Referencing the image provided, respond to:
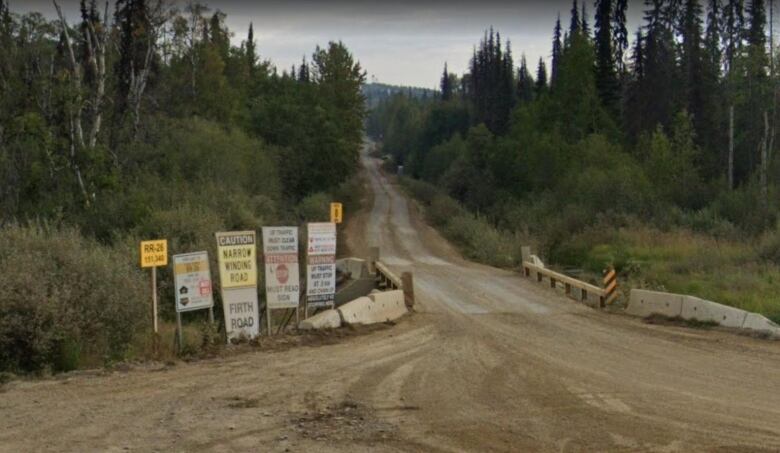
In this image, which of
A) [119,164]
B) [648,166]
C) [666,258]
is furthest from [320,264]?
[648,166]

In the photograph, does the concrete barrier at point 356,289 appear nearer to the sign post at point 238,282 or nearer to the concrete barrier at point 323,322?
the concrete barrier at point 323,322

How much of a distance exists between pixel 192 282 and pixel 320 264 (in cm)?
342

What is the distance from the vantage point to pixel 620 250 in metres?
34.8

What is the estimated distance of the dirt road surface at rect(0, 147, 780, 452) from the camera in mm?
8477

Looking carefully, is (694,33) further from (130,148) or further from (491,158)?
(130,148)

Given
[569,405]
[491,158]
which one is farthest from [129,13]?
[491,158]

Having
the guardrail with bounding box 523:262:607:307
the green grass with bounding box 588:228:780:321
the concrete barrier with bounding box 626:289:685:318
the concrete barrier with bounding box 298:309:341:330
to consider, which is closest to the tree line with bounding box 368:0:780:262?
the green grass with bounding box 588:228:780:321

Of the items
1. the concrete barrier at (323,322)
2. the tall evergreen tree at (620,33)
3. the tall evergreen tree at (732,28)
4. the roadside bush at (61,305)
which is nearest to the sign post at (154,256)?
the roadside bush at (61,305)

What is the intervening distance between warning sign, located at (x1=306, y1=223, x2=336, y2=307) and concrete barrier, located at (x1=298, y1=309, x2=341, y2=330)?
3.46 feet

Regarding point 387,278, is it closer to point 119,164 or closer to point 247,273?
point 247,273

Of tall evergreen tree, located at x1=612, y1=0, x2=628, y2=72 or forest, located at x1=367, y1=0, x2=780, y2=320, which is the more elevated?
tall evergreen tree, located at x1=612, y1=0, x2=628, y2=72

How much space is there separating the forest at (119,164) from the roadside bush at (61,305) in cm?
2

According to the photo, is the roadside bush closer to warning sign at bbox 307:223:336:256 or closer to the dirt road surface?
the dirt road surface

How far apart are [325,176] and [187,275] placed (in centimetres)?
5270
